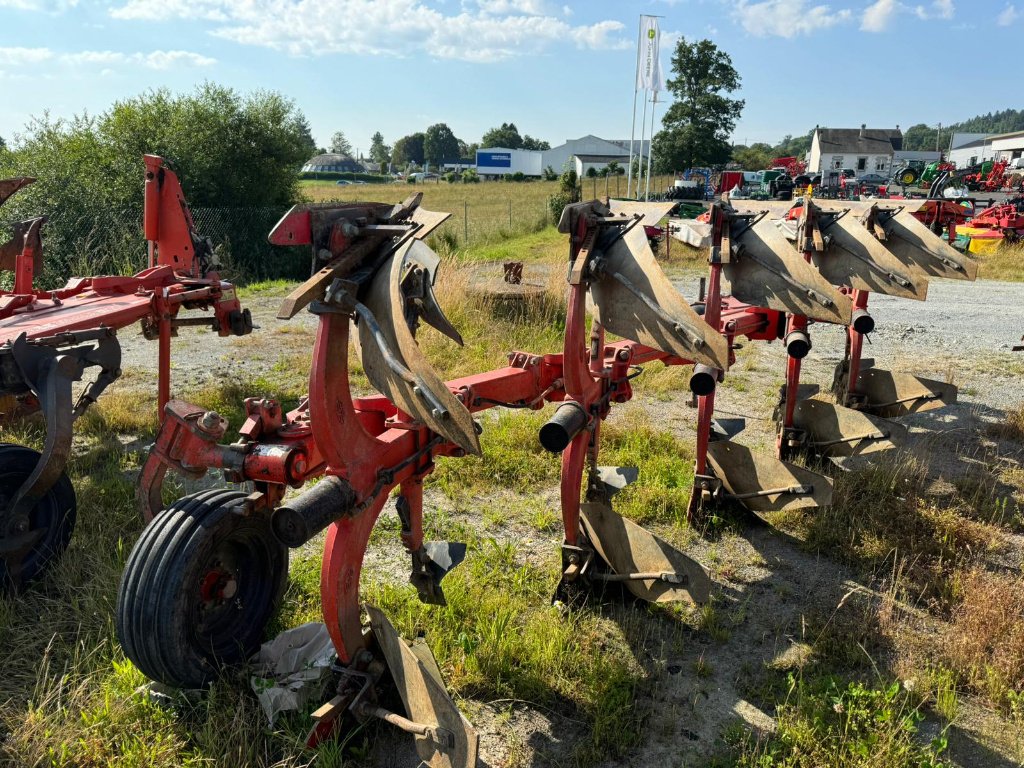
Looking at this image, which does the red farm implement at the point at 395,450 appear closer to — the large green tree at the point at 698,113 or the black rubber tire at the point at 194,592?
the black rubber tire at the point at 194,592

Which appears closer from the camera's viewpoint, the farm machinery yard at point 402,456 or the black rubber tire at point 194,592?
the farm machinery yard at point 402,456

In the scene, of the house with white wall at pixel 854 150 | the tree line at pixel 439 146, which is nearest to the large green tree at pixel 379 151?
the tree line at pixel 439 146

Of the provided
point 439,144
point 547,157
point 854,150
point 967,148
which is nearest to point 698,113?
point 854,150

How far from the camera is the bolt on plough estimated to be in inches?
158

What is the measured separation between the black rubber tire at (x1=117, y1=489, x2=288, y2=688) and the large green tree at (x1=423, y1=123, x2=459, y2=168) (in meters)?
106

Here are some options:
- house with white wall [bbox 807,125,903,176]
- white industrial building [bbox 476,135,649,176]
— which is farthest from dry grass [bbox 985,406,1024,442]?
white industrial building [bbox 476,135,649,176]

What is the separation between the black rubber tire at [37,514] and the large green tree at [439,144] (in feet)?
345

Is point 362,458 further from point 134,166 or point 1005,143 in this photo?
point 1005,143

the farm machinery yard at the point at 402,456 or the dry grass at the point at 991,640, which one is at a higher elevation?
the farm machinery yard at the point at 402,456

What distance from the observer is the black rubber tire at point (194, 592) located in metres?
2.52

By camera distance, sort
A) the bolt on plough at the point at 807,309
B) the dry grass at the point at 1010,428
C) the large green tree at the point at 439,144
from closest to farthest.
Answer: the bolt on plough at the point at 807,309
the dry grass at the point at 1010,428
the large green tree at the point at 439,144

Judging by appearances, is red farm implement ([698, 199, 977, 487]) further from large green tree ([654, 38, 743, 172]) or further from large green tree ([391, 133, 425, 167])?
large green tree ([391, 133, 425, 167])

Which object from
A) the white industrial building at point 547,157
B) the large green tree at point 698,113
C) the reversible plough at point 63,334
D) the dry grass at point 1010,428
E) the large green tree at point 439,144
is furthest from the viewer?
the large green tree at point 439,144

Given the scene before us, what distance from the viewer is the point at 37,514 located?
11.8ft
